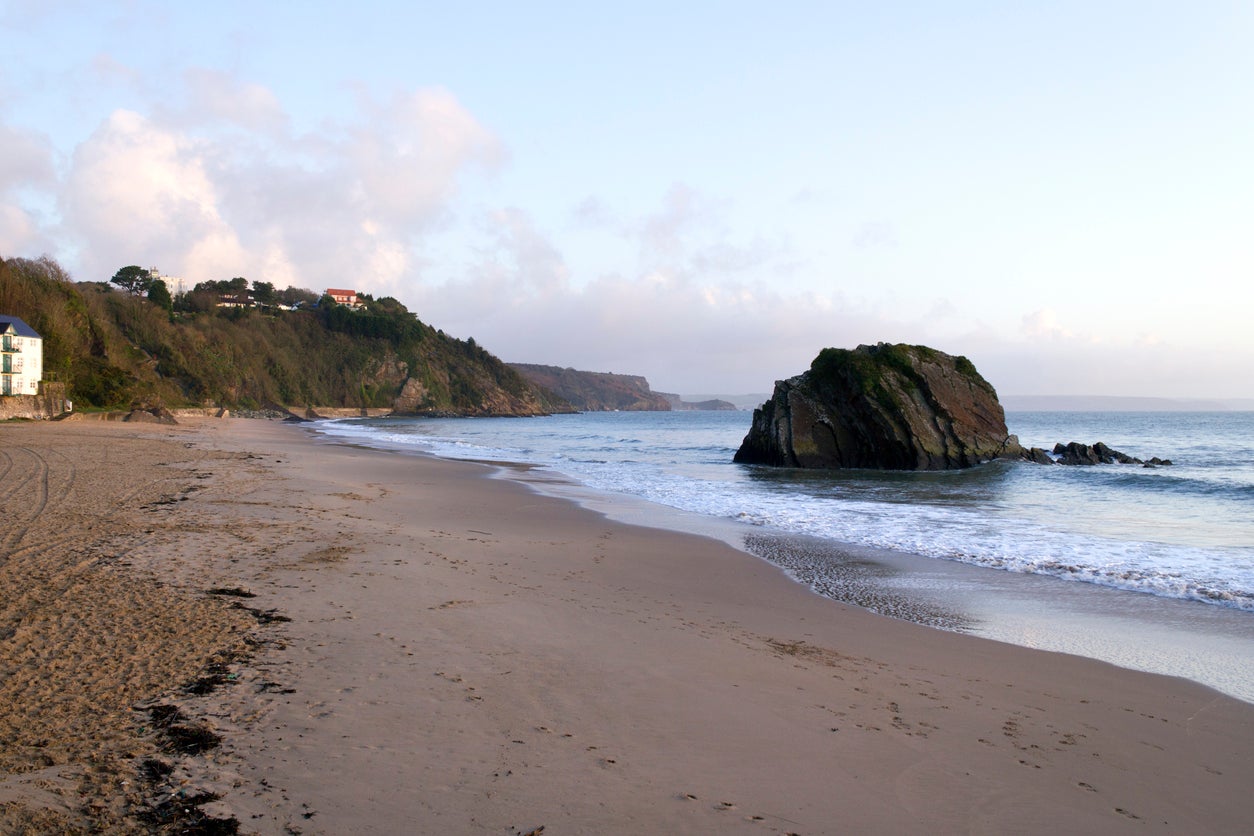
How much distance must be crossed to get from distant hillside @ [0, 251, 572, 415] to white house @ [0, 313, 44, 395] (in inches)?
115

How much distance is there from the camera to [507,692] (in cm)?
484

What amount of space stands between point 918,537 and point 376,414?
4731 inches

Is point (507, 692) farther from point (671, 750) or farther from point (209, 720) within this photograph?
point (209, 720)

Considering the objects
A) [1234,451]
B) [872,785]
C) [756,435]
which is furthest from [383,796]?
[1234,451]

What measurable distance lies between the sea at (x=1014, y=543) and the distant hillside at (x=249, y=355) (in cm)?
4580

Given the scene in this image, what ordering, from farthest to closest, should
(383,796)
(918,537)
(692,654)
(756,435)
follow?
(756,435) < (918,537) < (692,654) < (383,796)

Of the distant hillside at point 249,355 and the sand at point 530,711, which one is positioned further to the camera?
the distant hillside at point 249,355

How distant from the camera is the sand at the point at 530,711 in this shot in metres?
3.39

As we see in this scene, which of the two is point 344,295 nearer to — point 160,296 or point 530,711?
point 160,296

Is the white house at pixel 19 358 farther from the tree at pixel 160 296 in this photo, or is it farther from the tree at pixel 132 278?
the tree at pixel 132 278

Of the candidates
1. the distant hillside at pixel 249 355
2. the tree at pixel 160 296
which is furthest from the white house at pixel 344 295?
the tree at pixel 160 296

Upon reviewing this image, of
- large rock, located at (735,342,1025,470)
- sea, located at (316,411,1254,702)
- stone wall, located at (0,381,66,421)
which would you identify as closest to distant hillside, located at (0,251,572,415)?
stone wall, located at (0,381,66,421)

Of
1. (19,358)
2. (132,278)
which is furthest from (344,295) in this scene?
(19,358)

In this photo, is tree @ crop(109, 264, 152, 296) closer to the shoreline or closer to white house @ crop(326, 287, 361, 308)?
white house @ crop(326, 287, 361, 308)
